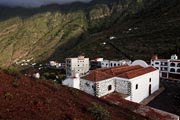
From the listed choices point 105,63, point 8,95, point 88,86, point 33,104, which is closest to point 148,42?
point 105,63

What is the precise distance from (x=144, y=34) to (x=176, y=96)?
2934 inches

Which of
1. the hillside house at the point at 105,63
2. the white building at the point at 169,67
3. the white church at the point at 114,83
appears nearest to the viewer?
the white church at the point at 114,83

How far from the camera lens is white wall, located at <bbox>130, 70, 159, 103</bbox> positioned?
35.4 meters

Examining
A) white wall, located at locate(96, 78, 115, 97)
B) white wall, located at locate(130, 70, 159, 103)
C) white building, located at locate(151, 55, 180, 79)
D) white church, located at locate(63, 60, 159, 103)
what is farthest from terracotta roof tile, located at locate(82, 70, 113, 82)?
white building, located at locate(151, 55, 180, 79)

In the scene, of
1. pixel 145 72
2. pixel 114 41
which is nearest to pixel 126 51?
pixel 114 41

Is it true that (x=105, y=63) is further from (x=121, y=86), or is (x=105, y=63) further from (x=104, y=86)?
(x=104, y=86)

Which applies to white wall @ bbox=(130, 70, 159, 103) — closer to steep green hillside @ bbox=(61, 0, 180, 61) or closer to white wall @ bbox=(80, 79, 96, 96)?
white wall @ bbox=(80, 79, 96, 96)

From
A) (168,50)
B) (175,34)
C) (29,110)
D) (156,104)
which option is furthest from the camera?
(175,34)

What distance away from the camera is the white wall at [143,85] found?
3538cm

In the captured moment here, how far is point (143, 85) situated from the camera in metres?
38.8

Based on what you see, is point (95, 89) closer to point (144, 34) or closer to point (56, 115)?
point (56, 115)

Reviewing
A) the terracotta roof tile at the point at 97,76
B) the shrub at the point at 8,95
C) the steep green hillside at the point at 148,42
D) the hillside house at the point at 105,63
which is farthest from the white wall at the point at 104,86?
the steep green hillside at the point at 148,42

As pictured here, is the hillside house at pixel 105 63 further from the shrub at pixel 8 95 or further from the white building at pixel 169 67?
the shrub at pixel 8 95

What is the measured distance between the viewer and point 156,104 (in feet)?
115
